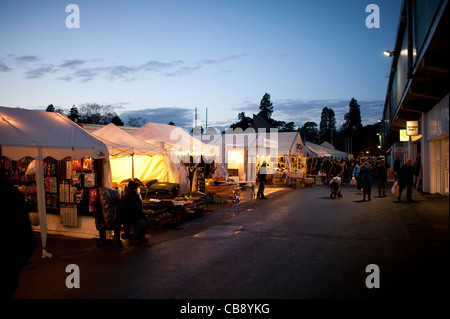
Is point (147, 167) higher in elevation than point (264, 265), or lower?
higher

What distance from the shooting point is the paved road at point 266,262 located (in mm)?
5269

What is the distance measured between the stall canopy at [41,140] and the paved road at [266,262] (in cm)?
196

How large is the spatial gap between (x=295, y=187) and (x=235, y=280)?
20938mm

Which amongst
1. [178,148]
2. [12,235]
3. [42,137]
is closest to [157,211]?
[42,137]

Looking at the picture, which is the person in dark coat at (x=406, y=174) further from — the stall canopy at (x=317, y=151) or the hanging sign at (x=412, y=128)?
the stall canopy at (x=317, y=151)

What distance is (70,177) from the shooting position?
31.6ft

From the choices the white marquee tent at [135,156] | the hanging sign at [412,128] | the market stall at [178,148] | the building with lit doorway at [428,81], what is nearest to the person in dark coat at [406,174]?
the building with lit doorway at [428,81]

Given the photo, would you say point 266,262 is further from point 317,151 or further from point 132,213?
point 317,151

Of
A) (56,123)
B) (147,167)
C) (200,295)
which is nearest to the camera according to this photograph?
(200,295)

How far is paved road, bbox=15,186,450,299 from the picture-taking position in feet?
17.3

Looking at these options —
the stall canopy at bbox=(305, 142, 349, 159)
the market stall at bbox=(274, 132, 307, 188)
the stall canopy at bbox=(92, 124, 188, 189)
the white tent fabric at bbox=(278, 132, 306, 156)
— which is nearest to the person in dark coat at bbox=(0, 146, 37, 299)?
the stall canopy at bbox=(92, 124, 188, 189)

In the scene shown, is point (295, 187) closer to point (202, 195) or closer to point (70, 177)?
point (202, 195)

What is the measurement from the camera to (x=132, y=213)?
8.67 meters

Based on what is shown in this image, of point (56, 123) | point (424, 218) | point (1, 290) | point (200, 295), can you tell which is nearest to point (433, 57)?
point (424, 218)
